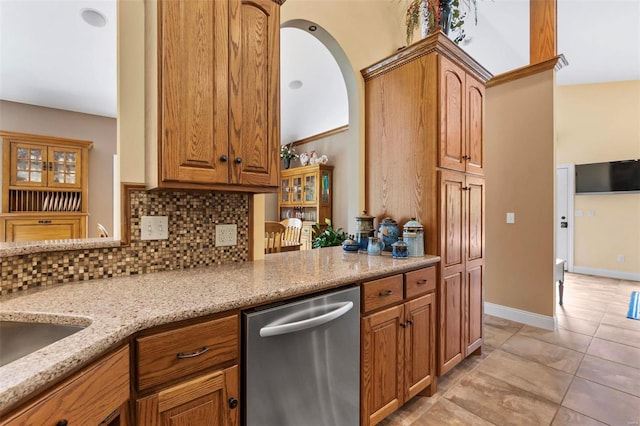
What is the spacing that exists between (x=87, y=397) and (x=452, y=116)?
2249mm

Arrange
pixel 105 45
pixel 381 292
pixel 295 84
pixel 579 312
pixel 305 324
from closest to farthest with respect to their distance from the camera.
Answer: pixel 305 324, pixel 381 292, pixel 105 45, pixel 579 312, pixel 295 84

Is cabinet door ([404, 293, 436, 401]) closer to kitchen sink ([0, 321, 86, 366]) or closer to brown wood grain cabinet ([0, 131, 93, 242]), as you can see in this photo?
kitchen sink ([0, 321, 86, 366])

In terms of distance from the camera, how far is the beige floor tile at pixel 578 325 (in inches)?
116

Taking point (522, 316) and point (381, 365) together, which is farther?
point (522, 316)

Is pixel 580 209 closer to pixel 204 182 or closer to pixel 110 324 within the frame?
pixel 204 182

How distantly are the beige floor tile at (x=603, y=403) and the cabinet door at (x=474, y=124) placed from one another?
5.20 feet

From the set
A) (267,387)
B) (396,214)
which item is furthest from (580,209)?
(267,387)

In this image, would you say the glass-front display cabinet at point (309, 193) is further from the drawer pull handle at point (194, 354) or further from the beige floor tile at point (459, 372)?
the drawer pull handle at point (194, 354)

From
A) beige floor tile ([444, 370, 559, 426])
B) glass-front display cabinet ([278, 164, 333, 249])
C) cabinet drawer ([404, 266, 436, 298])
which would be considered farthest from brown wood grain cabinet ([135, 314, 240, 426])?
glass-front display cabinet ([278, 164, 333, 249])

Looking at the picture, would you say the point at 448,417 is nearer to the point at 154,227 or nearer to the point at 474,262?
the point at 474,262

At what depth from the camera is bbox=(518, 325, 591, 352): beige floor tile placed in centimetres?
265

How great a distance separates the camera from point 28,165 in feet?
14.4

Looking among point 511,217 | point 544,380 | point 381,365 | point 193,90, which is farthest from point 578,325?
point 193,90

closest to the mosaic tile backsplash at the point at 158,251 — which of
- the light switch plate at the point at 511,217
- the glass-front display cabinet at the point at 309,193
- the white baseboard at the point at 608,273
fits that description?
the light switch plate at the point at 511,217
